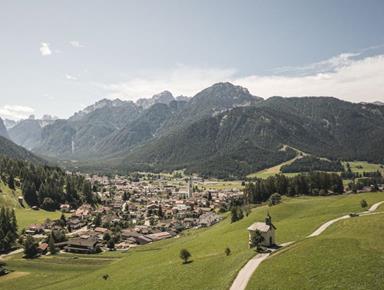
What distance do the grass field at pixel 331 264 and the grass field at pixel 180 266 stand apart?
5.55 m

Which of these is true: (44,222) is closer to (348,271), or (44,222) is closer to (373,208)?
(373,208)

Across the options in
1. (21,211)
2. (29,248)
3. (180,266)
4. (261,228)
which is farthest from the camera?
(21,211)

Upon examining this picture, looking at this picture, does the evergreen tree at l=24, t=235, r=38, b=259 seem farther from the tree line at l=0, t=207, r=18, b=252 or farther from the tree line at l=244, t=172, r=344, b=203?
the tree line at l=244, t=172, r=344, b=203

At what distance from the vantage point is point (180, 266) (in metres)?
64.1

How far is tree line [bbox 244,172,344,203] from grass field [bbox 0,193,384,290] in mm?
35981

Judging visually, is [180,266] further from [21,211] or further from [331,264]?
[21,211]

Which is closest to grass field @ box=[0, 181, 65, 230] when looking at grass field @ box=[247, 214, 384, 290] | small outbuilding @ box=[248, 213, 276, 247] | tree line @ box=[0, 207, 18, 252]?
tree line @ box=[0, 207, 18, 252]

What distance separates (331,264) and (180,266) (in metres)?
28.0

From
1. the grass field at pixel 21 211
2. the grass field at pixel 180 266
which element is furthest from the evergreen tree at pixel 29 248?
the grass field at pixel 21 211

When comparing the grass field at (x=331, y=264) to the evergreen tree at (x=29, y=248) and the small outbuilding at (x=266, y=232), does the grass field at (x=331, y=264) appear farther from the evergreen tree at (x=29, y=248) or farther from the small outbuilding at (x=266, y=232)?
the evergreen tree at (x=29, y=248)

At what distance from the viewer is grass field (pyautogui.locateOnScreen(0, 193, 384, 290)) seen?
2149 inches

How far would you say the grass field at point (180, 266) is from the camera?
54594 mm

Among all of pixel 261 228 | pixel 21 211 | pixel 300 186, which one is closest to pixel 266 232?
pixel 261 228

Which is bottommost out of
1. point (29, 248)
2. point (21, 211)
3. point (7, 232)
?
point (29, 248)
